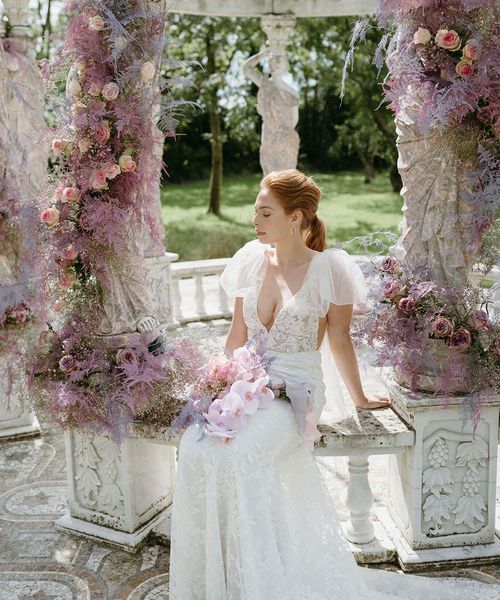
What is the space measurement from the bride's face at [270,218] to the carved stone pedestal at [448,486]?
1.03m

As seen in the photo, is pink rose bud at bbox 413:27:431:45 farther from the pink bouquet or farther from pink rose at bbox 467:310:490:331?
the pink bouquet

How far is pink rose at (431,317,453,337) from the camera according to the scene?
3.45 meters

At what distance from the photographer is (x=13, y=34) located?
5.47m

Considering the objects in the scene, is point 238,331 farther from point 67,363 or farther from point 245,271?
point 67,363

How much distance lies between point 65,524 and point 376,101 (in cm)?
1914

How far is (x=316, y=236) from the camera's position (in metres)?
3.86

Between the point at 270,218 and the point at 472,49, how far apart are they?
1213 mm

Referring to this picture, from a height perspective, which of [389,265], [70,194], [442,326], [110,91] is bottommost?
[442,326]

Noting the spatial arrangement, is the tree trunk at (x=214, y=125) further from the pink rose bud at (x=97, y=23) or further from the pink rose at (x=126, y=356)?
the pink rose at (x=126, y=356)

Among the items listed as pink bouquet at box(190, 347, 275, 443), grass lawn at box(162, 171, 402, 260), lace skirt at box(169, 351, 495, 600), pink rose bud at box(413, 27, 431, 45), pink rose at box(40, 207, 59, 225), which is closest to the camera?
lace skirt at box(169, 351, 495, 600)

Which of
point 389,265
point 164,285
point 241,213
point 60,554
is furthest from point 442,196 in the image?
point 241,213

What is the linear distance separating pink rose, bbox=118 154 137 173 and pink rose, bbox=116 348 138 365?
0.90 m

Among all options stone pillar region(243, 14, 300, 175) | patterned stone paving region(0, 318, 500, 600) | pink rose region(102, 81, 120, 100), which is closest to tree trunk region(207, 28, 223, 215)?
stone pillar region(243, 14, 300, 175)

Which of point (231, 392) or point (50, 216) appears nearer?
point (231, 392)
